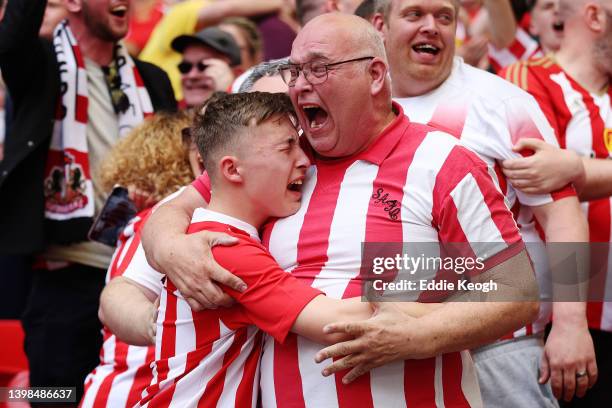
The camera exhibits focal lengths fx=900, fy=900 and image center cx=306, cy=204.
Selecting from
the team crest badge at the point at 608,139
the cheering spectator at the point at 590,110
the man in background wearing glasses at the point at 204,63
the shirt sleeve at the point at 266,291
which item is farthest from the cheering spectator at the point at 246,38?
the shirt sleeve at the point at 266,291

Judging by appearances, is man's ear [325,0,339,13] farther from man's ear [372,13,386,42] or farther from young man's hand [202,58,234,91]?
man's ear [372,13,386,42]

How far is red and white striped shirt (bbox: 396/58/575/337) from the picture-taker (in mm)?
3189

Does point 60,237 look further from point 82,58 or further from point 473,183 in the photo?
point 473,183

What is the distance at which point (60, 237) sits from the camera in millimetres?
4164

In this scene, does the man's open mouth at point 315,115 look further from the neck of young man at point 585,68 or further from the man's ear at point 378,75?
the neck of young man at point 585,68

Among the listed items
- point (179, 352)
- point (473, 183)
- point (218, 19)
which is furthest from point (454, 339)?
point (218, 19)

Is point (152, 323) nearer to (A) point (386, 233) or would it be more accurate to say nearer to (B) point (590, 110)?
(A) point (386, 233)

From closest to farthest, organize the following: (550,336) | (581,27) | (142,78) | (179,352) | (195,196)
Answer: (179,352), (195,196), (550,336), (581,27), (142,78)

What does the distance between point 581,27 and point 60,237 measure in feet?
→ 8.27

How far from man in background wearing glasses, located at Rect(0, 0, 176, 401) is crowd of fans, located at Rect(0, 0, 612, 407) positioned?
0.03 feet

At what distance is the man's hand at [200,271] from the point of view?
2.48 metres

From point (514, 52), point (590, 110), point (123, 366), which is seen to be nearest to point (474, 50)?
point (514, 52)

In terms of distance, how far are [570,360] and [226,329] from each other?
4.16 feet

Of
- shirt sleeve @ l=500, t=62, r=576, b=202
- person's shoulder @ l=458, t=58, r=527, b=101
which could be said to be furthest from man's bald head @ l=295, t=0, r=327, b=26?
shirt sleeve @ l=500, t=62, r=576, b=202
